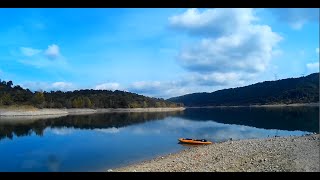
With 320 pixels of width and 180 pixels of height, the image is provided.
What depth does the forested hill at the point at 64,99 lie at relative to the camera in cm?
10947

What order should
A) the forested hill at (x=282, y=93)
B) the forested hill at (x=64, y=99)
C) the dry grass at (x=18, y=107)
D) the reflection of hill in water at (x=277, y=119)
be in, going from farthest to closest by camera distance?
1. the forested hill at (x=282, y=93)
2. the forested hill at (x=64, y=99)
3. the dry grass at (x=18, y=107)
4. the reflection of hill in water at (x=277, y=119)

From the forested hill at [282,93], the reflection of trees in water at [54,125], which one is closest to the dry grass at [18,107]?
the reflection of trees in water at [54,125]

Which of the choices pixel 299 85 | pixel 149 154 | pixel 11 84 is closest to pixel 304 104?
pixel 299 85

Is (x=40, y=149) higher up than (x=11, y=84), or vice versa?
(x=11, y=84)

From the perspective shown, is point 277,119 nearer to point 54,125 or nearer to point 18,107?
point 54,125

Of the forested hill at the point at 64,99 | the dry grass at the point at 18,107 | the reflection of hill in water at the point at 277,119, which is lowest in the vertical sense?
the reflection of hill in water at the point at 277,119

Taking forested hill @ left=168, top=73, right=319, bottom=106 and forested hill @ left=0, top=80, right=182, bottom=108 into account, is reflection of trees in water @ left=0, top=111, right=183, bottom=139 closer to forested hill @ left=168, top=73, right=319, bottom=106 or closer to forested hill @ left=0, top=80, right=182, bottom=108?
forested hill @ left=0, top=80, right=182, bottom=108

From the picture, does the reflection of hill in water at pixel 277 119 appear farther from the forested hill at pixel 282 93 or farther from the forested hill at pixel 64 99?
the forested hill at pixel 282 93

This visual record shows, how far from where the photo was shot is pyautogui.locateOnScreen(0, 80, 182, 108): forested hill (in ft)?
359

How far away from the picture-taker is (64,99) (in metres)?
132

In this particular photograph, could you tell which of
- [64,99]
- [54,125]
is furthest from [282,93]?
[54,125]

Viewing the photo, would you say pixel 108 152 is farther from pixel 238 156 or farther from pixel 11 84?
pixel 11 84

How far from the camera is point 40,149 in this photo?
29.3 m
